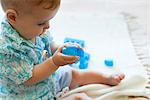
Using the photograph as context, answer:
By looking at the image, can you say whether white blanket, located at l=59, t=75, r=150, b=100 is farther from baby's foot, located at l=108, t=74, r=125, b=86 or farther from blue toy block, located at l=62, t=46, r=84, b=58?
blue toy block, located at l=62, t=46, r=84, b=58

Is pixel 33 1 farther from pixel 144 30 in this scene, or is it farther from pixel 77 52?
pixel 144 30

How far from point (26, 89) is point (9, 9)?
8.4 inches

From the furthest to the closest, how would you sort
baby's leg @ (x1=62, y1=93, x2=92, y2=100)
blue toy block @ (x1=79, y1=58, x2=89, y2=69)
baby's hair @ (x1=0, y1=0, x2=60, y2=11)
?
blue toy block @ (x1=79, y1=58, x2=89, y2=69), baby's leg @ (x1=62, y1=93, x2=92, y2=100), baby's hair @ (x1=0, y1=0, x2=60, y2=11)

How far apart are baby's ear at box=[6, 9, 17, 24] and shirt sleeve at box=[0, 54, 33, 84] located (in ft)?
0.28

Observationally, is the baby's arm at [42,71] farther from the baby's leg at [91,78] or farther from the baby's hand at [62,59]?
the baby's leg at [91,78]

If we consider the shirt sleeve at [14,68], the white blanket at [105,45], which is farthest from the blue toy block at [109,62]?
the shirt sleeve at [14,68]

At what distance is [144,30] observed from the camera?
1303 mm

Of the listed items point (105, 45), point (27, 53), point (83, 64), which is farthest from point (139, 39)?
point (27, 53)

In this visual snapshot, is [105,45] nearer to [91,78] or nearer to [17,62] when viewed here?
[91,78]

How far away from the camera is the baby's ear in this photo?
2.61ft

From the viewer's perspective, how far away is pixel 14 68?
0.83 meters

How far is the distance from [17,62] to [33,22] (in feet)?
0.34

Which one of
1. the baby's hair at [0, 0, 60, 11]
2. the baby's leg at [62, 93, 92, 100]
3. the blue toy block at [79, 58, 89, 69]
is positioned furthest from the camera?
the blue toy block at [79, 58, 89, 69]

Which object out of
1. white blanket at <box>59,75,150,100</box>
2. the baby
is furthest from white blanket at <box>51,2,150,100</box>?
the baby
